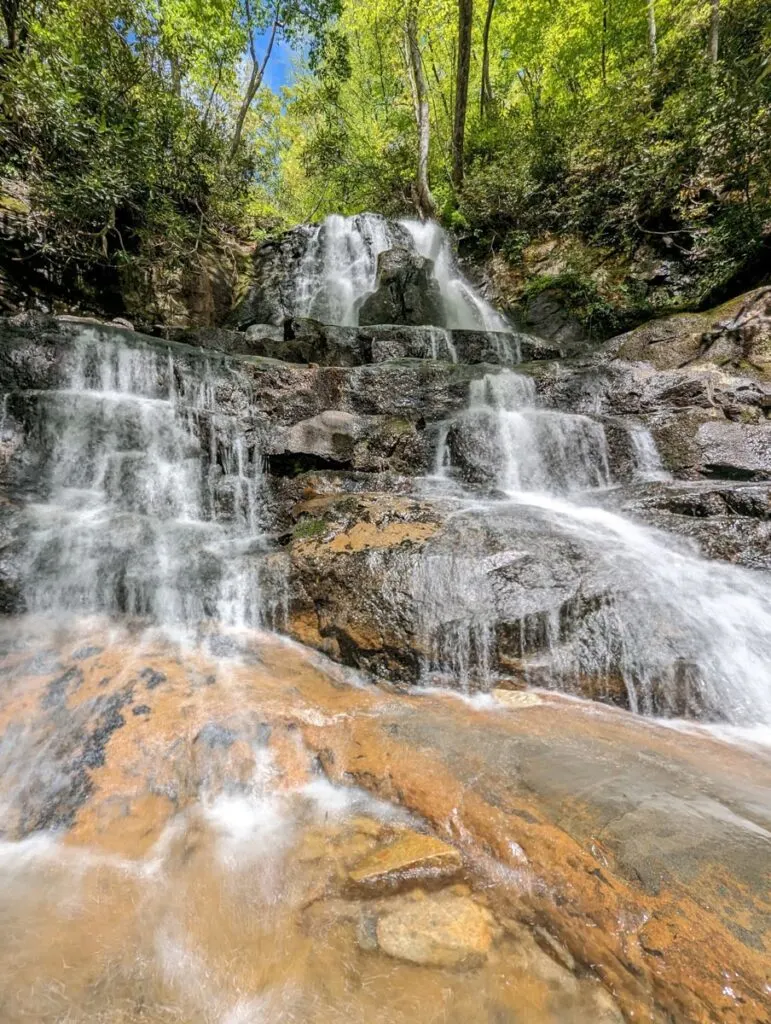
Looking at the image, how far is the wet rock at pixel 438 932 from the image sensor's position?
141 cm

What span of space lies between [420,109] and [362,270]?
19.4ft

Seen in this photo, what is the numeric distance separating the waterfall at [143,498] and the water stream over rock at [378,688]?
0.04 m

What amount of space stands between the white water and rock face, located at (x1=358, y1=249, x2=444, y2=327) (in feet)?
1.91

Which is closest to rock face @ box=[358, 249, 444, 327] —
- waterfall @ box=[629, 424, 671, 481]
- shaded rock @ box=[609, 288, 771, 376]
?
shaded rock @ box=[609, 288, 771, 376]

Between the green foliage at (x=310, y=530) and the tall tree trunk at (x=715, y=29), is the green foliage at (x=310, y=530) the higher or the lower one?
the lower one

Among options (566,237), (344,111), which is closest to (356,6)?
(344,111)

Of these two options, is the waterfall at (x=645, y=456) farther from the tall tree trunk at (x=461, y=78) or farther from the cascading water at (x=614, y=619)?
the tall tree trunk at (x=461, y=78)

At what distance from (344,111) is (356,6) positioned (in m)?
2.95

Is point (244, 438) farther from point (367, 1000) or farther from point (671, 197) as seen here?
point (671, 197)

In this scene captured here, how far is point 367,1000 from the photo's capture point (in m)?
1.30

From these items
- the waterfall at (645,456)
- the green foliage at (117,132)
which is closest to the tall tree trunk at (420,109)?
the green foliage at (117,132)

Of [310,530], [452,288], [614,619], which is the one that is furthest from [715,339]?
[452,288]

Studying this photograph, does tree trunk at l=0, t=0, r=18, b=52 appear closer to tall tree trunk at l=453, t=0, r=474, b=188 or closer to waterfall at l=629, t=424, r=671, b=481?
tall tree trunk at l=453, t=0, r=474, b=188

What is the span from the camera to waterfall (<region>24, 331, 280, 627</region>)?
4.17 meters
